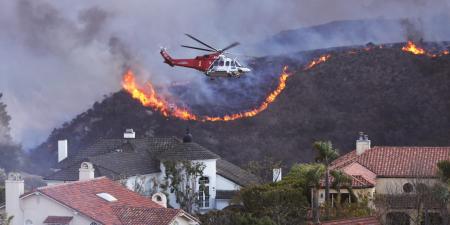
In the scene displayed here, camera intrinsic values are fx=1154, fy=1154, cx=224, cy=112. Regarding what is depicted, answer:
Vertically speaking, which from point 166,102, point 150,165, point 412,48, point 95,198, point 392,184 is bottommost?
point 95,198

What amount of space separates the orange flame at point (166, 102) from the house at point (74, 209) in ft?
146

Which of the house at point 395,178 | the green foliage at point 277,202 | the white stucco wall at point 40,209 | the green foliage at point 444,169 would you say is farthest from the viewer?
the green foliage at point 444,169

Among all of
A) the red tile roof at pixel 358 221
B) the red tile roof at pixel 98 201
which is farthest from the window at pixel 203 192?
the red tile roof at pixel 358 221

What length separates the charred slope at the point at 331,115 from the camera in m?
121

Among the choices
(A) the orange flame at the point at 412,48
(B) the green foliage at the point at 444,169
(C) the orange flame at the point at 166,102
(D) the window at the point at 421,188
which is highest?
(A) the orange flame at the point at 412,48

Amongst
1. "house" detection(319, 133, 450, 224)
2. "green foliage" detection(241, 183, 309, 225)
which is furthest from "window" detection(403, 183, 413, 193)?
"green foliage" detection(241, 183, 309, 225)

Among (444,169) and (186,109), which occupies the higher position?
(186,109)

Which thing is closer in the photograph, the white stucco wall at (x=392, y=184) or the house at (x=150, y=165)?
the white stucco wall at (x=392, y=184)

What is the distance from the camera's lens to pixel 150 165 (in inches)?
3460

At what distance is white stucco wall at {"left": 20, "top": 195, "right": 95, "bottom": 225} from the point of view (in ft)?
193

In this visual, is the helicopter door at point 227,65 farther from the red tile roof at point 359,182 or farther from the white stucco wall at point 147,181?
the white stucco wall at point 147,181

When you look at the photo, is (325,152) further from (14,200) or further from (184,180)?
(184,180)

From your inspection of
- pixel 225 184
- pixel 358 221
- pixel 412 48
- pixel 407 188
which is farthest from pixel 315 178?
pixel 412 48

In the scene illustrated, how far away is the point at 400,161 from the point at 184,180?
16641 millimetres
